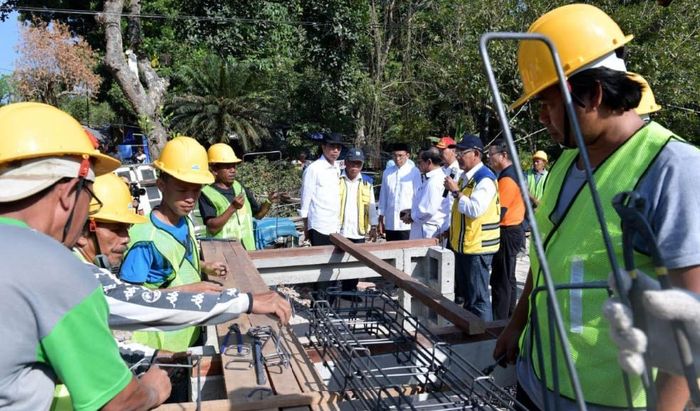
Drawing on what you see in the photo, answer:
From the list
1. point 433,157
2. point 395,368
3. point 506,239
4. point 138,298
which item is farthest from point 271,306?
point 433,157

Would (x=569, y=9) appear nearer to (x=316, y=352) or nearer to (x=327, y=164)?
(x=316, y=352)

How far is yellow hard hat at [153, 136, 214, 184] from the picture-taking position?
3.34 m

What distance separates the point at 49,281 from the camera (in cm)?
128

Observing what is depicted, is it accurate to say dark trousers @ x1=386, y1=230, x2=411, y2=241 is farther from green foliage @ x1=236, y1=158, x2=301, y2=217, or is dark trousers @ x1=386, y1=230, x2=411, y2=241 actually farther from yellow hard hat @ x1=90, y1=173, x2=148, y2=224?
green foliage @ x1=236, y1=158, x2=301, y2=217

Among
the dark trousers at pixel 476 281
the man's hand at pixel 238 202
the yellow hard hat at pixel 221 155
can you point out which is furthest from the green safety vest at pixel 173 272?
the dark trousers at pixel 476 281

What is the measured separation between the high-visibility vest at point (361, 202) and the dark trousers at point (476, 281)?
158cm

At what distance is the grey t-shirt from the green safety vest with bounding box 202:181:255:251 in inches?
161

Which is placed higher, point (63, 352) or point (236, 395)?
point (63, 352)

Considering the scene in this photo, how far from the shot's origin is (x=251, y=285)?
3.31m

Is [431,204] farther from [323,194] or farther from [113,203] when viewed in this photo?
[113,203]

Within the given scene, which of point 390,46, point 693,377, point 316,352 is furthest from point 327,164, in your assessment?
point 390,46

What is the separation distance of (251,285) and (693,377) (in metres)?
2.60

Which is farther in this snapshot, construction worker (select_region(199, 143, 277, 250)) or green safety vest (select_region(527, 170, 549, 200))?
green safety vest (select_region(527, 170, 549, 200))

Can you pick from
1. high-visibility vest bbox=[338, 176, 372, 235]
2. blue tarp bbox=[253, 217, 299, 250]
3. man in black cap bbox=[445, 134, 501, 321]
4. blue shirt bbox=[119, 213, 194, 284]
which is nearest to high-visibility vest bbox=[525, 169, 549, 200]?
high-visibility vest bbox=[338, 176, 372, 235]
